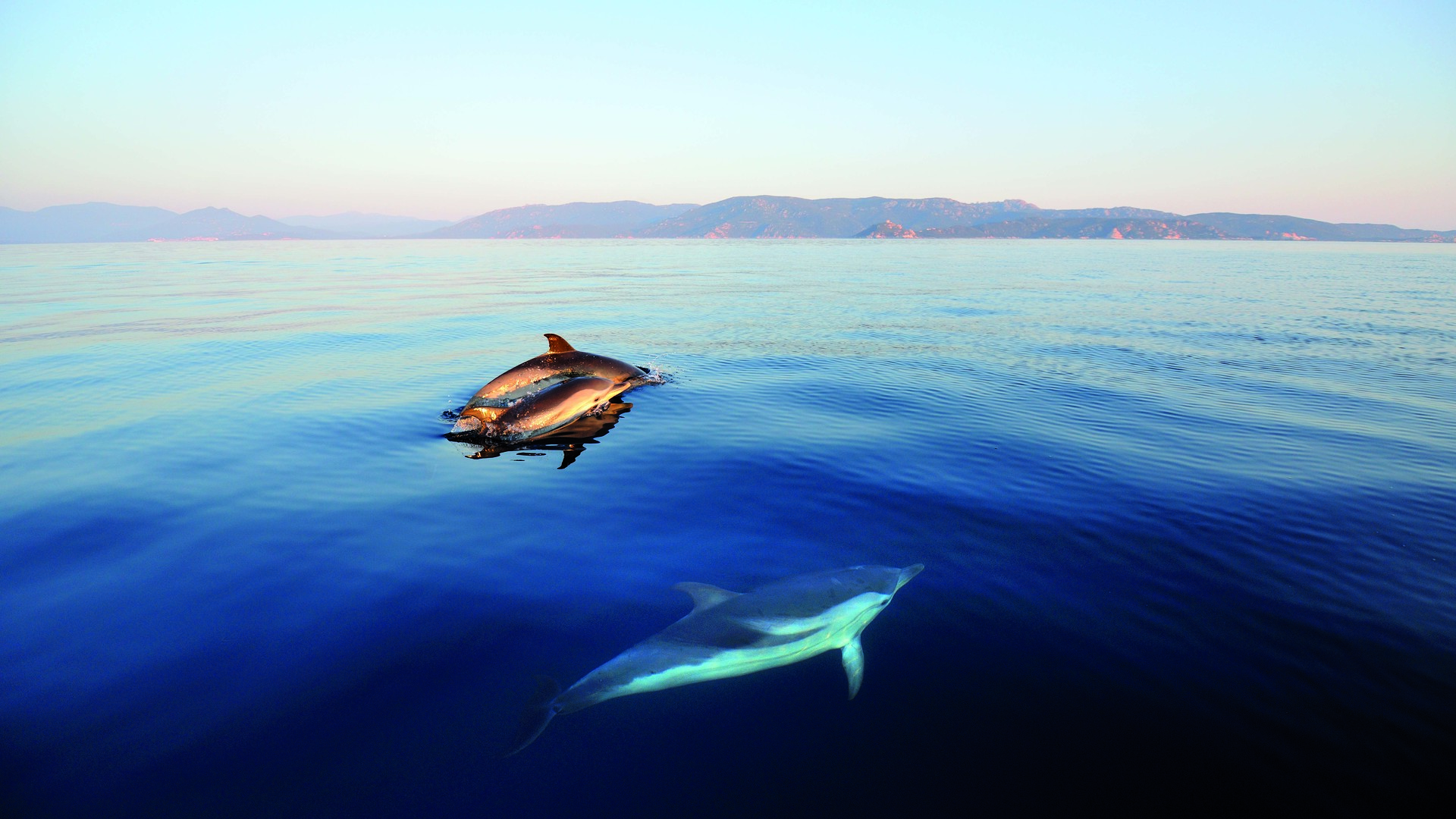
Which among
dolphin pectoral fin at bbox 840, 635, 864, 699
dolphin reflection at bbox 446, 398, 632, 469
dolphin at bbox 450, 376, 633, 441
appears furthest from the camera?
dolphin at bbox 450, 376, 633, 441

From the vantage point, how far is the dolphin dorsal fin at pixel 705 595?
6.88m

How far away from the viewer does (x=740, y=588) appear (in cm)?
764

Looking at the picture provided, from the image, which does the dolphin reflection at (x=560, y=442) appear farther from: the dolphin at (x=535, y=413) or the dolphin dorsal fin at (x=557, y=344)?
the dolphin dorsal fin at (x=557, y=344)

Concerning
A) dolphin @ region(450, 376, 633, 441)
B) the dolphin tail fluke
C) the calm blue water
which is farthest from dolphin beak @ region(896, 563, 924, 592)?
dolphin @ region(450, 376, 633, 441)

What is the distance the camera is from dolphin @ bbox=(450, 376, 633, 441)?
1454 centimetres

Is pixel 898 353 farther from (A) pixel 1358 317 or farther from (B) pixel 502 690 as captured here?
(A) pixel 1358 317

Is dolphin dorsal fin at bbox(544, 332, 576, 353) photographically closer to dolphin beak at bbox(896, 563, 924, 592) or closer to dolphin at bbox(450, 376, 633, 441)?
dolphin at bbox(450, 376, 633, 441)

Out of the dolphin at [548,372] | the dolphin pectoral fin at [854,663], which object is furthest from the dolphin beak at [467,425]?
the dolphin pectoral fin at [854,663]

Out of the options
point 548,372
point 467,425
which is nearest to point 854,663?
point 467,425

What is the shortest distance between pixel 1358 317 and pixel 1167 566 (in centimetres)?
3563

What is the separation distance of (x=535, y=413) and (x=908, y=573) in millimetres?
9725

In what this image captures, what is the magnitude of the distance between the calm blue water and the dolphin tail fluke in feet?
0.39

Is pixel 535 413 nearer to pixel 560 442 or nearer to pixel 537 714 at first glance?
pixel 560 442

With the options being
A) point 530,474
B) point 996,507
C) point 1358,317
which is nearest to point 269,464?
point 530,474
